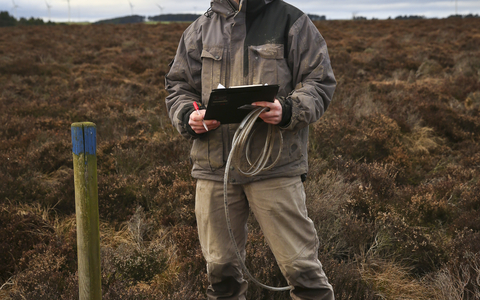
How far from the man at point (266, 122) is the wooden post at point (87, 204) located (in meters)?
0.48

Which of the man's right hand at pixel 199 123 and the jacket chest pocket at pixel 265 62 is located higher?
the jacket chest pocket at pixel 265 62

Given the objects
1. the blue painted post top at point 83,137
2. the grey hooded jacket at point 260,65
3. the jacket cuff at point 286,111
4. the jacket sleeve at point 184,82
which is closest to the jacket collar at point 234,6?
the grey hooded jacket at point 260,65

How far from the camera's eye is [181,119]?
2.11m

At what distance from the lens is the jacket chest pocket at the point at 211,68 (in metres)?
2.07

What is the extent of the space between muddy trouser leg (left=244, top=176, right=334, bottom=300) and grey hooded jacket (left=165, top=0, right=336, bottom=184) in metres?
0.08

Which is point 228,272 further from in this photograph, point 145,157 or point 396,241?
point 145,157

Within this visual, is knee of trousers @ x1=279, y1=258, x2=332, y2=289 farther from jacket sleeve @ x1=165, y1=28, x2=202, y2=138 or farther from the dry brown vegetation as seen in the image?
jacket sleeve @ x1=165, y1=28, x2=202, y2=138

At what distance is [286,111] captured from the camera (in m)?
1.88

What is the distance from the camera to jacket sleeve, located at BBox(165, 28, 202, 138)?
213 centimetres

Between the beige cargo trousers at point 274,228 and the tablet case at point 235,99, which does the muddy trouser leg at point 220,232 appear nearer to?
the beige cargo trousers at point 274,228

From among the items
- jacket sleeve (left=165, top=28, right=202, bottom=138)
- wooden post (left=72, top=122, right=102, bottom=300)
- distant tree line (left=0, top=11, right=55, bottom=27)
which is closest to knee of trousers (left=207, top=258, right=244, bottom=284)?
wooden post (left=72, top=122, right=102, bottom=300)

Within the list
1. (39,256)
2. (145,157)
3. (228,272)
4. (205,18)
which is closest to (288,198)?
(228,272)

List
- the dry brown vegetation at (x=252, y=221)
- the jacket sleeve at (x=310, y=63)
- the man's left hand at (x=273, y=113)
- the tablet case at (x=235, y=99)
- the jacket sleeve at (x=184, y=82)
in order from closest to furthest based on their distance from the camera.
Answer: the tablet case at (x=235, y=99)
the man's left hand at (x=273, y=113)
the jacket sleeve at (x=310, y=63)
the jacket sleeve at (x=184, y=82)
the dry brown vegetation at (x=252, y=221)

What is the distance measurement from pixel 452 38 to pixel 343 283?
65.5ft
